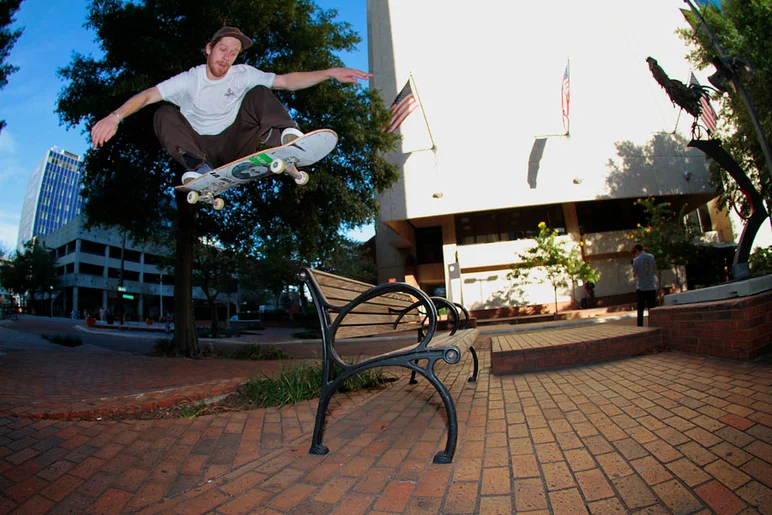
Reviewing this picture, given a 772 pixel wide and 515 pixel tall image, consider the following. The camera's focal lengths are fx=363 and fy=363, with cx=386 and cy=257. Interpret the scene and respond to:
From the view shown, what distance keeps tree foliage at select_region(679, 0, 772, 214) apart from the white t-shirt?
40.0 ft

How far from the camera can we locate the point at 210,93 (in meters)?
3.32

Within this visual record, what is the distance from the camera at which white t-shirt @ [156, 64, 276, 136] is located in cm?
332

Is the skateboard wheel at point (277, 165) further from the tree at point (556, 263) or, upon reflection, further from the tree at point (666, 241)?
the tree at point (666, 241)

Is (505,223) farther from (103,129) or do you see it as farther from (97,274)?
(97,274)

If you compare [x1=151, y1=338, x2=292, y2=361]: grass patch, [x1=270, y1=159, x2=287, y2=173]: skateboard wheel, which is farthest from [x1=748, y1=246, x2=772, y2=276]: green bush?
[x1=270, y1=159, x2=287, y2=173]: skateboard wheel

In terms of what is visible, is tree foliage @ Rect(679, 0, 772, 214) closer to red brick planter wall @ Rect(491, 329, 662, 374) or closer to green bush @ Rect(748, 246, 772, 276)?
green bush @ Rect(748, 246, 772, 276)

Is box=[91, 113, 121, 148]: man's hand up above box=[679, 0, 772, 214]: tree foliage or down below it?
below

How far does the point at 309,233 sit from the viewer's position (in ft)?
31.5

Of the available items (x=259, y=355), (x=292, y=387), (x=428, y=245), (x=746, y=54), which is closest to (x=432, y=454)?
(x=292, y=387)

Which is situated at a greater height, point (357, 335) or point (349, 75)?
point (349, 75)

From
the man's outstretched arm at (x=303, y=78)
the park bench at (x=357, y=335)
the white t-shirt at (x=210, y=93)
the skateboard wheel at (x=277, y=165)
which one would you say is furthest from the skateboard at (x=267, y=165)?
the park bench at (x=357, y=335)

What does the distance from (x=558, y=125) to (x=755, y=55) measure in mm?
9139

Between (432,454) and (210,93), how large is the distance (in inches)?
136

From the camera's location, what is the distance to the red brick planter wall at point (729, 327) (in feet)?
10.9
